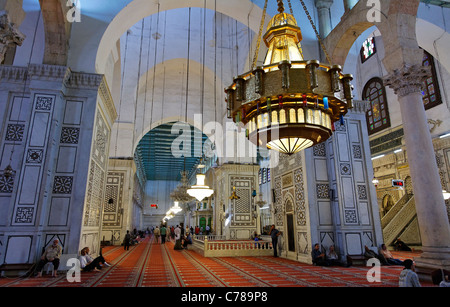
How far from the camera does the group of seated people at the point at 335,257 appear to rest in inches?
204

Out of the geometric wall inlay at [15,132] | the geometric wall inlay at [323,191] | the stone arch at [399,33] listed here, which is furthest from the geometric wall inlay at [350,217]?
the geometric wall inlay at [15,132]

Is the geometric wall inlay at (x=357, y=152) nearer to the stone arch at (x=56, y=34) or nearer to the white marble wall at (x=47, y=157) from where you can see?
the white marble wall at (x=47, y=157)

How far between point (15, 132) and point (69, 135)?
0.89 m

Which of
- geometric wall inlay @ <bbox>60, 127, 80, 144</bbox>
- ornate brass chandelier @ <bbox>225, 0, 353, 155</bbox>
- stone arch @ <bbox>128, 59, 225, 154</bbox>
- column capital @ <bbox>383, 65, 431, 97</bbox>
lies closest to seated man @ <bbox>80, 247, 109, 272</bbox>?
geometric wall inlay @ <bbox>60, 127, 80, 144</bbox>

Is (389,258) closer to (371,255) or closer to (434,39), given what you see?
(371,255)

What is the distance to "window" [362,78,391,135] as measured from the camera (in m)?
12.0

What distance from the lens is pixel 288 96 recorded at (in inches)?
97.4

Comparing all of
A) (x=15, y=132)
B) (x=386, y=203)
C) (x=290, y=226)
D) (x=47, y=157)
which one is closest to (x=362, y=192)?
(x=290, y=226)

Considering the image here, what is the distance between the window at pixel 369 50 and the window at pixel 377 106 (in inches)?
43.6

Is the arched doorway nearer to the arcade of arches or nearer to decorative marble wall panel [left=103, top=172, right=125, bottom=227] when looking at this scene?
the arcade of arches

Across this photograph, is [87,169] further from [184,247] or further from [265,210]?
[265,210]

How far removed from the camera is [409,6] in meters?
4.59
